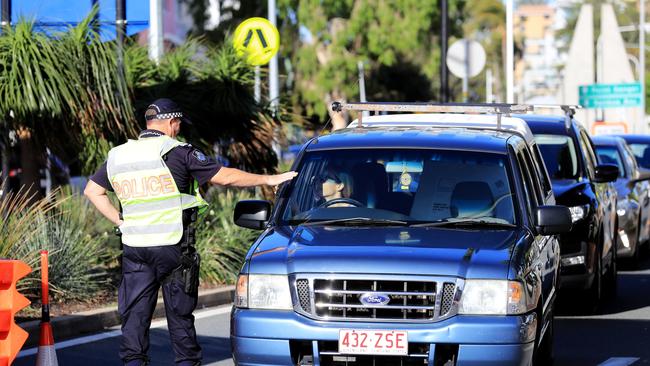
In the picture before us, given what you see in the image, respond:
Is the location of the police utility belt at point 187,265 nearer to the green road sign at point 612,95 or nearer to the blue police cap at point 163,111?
the blue police cap at point 163,111

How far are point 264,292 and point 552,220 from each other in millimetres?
1856

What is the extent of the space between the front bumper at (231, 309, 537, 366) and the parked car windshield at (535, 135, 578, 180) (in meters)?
6.41

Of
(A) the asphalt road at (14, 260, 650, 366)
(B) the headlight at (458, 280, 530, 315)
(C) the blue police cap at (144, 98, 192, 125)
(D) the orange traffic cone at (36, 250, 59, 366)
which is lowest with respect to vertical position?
(A) the asphalt road at (14, 260, 650, 366)

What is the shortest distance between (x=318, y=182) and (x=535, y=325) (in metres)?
1.78

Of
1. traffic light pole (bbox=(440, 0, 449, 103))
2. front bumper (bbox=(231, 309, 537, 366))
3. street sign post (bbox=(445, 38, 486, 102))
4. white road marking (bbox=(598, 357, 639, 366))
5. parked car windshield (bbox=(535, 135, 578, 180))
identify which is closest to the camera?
front bumper (bbox=(231, 309, 537, 366))

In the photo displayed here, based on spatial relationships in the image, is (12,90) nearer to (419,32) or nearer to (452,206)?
(452,206)

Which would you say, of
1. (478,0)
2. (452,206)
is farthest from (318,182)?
(478,0)

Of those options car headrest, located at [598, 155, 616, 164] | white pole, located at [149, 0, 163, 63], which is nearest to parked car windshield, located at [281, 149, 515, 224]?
white pole, located at [149, 0, 163, 63]

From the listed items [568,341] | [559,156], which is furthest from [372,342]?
[559,156]

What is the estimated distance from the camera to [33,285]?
39.6 ft

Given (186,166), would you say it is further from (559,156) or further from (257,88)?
(257,88)

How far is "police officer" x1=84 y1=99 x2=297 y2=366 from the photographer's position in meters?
8.12

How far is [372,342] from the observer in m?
7.15

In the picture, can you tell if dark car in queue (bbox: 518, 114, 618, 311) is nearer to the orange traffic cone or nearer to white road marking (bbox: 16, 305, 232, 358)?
white road marking (bbox: 16, 305, 232, 358)
